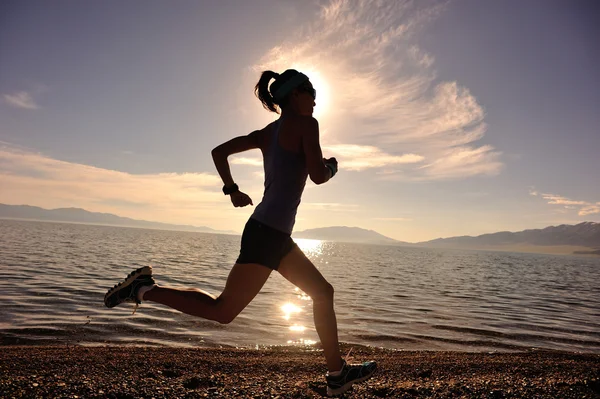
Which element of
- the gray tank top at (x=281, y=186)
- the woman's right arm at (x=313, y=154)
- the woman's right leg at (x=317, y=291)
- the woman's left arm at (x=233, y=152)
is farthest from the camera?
the woman's left arm at (x=233, y=152)

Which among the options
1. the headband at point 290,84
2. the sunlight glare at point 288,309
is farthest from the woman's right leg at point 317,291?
the sunlight glare at point 288,309

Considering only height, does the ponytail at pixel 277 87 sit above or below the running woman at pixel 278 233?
above

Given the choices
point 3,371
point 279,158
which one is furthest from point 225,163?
point 3,371

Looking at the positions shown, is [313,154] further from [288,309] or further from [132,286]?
[288,309]

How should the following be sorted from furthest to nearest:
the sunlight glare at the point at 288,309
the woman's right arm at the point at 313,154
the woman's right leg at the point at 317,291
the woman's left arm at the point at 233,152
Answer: the sunlight glare at the point at 288,309 → the woman's left arm at the point at 233,152 → the woman's right leg at the point at 317,291 → the woman's right arm at the point at 313,154

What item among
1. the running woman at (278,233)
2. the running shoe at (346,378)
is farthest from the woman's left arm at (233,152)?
the running shoe at (346,378)

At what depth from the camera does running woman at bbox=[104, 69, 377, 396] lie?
303 cm

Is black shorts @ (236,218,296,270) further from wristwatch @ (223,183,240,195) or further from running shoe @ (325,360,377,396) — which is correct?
running shoe @ (325,360,377,396)

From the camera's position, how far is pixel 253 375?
17.2ft

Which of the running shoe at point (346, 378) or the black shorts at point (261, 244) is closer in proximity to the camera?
the black shorts at point (261, 244)

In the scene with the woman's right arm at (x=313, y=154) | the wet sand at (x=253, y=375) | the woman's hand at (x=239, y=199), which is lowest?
the wet sand at (x=253, y=375)

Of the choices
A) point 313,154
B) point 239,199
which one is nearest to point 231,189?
point 239,199

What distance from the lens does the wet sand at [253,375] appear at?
13.6ft

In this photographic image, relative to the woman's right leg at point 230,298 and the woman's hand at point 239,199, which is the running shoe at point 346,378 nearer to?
the woman's right leg at point 230,298
